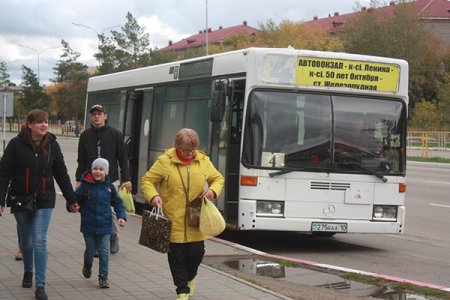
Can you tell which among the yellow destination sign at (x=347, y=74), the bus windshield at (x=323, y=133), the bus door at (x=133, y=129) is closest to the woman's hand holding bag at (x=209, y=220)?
the bus windshield at (x=323, y=133)

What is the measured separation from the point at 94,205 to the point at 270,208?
3.83 meters

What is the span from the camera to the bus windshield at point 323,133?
33.2 ft

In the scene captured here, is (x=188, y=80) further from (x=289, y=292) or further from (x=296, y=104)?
(x=289, y=292)

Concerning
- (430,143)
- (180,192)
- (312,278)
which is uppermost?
(430,143)

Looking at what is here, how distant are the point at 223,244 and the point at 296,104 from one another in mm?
2314

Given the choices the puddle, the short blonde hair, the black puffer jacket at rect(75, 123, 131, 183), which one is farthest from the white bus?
the short blonde hair

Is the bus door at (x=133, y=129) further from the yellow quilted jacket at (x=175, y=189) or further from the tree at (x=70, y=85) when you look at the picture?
the tree at (x=70, y=85)

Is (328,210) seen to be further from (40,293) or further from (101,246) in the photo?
(40,293)

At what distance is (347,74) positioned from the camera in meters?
10.6

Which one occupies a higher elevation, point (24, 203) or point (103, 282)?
point (24, 203)

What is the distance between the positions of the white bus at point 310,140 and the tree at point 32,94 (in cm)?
7541

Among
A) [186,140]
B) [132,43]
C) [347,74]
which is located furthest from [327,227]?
[132,43]

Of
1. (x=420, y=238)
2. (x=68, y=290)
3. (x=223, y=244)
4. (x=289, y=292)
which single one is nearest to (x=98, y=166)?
(x=68, y=290)

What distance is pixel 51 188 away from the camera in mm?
6426
